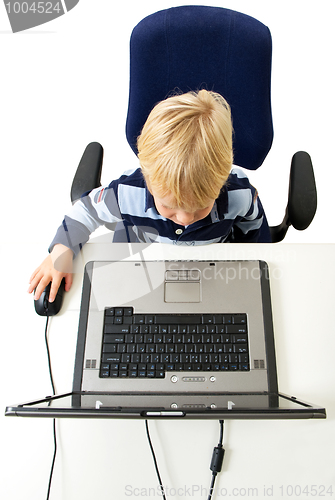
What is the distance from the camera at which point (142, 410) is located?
44 centimetres

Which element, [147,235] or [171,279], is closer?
[171,279]

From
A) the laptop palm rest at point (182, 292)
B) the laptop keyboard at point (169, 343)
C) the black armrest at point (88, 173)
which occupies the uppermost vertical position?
the black armrest at point (88, 173)

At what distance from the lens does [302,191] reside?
78 centimetres

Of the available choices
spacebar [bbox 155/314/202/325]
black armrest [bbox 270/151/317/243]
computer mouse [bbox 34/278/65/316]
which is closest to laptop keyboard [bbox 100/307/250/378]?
spacebar [bbox 155/314/202/325]

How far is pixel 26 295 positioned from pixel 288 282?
0.53 metres

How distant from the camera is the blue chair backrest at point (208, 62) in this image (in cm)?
64

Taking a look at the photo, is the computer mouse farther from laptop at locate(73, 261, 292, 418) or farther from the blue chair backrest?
the blue chair backrest

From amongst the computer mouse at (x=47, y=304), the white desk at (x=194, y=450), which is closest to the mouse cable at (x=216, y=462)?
the white desk at (x=194, y=450)

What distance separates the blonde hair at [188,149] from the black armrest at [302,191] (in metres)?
0.30

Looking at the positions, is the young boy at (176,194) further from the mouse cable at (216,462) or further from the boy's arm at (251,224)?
the mouse cable at (216,462)

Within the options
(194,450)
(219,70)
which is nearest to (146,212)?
(219,70)

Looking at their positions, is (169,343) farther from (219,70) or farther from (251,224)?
(219,70)

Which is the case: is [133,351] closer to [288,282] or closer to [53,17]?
[288,282]

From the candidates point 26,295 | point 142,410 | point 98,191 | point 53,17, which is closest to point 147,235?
point 98,191
